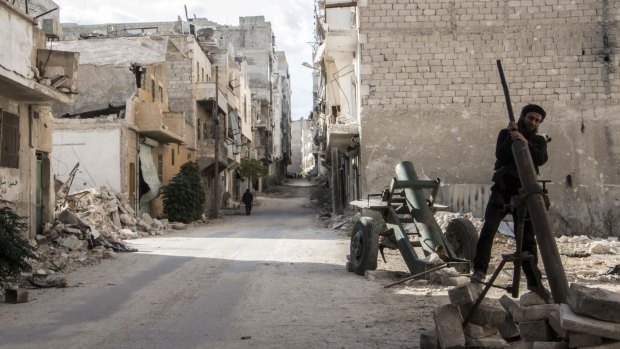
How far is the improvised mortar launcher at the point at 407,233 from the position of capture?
8.45m

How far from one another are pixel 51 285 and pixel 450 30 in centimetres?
1376

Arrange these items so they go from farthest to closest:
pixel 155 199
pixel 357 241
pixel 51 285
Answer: pixel 155 199 < pixel 357 241 < pixel 51 285

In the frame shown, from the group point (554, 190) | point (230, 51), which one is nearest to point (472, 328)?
point (554, 190)

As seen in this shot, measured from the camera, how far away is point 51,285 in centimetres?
882

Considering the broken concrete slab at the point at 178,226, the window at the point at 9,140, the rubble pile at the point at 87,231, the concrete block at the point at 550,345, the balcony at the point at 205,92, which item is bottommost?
the broken concrete slab at the point at 178,226

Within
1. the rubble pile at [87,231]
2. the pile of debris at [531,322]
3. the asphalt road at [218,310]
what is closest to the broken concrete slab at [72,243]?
the rubble pile at [87,231]

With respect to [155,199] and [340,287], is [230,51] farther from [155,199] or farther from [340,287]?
[340,287]

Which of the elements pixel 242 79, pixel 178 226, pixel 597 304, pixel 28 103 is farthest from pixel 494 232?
pixel 242 79

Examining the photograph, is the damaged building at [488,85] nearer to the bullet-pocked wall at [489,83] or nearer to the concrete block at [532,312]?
the bullet-pocked wall at [489,83]

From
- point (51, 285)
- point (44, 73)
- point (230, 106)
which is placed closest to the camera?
point (51, 285)

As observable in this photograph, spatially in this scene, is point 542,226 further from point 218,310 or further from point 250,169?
point 250,169

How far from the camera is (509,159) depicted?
510 centimetres

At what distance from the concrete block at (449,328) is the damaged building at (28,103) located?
36.3 feet

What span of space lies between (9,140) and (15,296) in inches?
311
